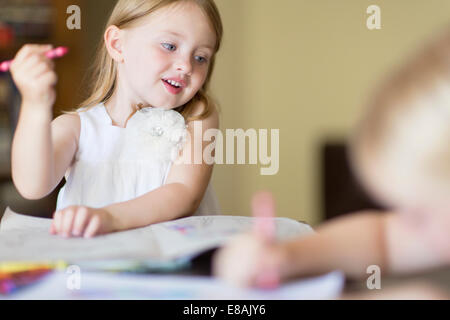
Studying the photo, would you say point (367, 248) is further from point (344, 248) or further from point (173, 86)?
point (173, 86)

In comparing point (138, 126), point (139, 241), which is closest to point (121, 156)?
point (138, 126)

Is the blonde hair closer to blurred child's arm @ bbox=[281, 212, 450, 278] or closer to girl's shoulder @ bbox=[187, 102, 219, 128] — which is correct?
girl's shoulder @ bbox=[187, 102, 219, 128]

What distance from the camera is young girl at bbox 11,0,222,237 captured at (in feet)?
1.91

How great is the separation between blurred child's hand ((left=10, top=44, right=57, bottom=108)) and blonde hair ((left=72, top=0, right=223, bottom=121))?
19 cm

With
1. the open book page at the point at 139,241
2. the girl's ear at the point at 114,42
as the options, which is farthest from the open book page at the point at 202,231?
→ the girl's ear at the point at 114,42

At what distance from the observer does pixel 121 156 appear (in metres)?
0.72

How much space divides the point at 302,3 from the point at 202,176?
29 centimetres

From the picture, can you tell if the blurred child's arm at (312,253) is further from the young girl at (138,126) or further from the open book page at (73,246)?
the young girl at (138,126)

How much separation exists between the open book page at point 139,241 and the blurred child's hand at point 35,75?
0.45 feet

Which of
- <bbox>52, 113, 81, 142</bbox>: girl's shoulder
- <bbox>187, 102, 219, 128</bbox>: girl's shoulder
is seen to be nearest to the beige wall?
<bbox>187, 102, 219, 128</bbox>: girl's shoulder

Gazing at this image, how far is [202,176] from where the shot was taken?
68 cm

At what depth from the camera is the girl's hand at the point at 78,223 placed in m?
0.48

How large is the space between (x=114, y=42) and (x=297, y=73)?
0.28m
